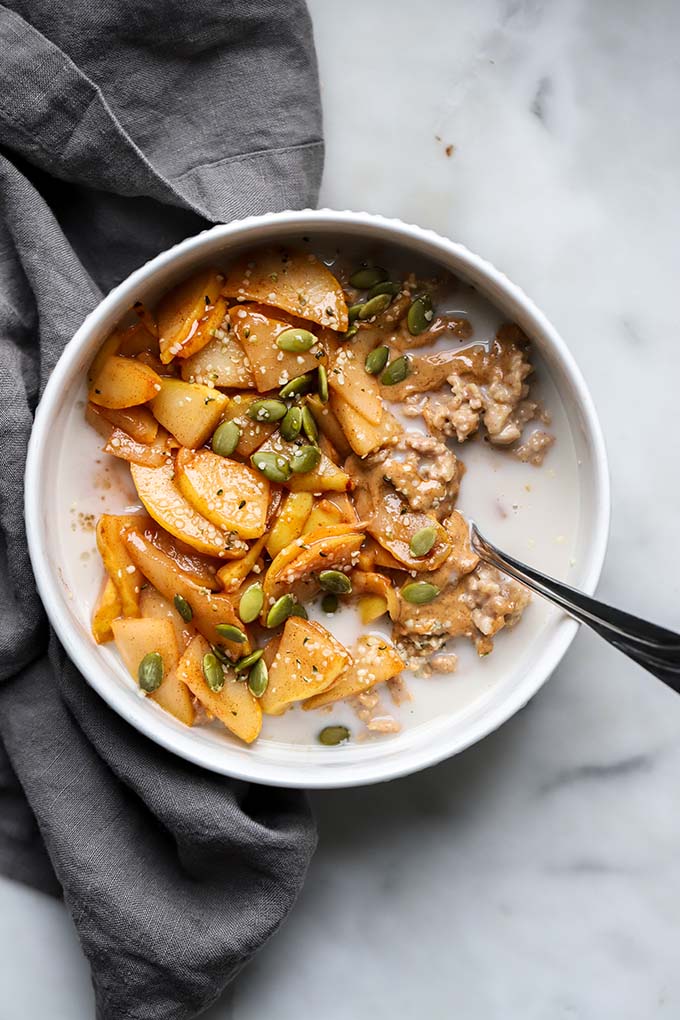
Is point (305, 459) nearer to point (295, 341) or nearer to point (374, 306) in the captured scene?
point (295, 341)

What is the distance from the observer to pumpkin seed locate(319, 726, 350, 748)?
1.91 m

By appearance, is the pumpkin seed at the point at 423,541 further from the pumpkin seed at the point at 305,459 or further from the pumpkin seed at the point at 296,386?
the pumpkin seed at the point at 296,386

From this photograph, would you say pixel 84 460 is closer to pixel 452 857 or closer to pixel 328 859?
pixel 328 859

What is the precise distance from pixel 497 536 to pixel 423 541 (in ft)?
0.57

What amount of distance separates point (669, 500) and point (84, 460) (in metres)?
1.21

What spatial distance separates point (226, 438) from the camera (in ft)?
5.97

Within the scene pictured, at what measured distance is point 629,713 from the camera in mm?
2105

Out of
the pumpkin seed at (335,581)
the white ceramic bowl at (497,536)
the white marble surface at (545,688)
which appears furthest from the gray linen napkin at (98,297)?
the pumpkin seed at (335,581)

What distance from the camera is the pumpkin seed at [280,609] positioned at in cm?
182

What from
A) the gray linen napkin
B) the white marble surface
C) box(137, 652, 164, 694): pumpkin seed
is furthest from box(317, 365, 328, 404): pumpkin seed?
box(137, 652, 164, 694): pumpkin seed

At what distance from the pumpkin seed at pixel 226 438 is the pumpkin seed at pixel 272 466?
0.15 ft

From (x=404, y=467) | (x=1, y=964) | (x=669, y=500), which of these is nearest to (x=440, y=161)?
(x=404, y=467)

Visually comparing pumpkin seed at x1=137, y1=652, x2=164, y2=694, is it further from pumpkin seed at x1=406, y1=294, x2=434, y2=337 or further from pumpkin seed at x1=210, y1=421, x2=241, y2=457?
pumpkin seed at x1=406, y1=294, x2=434, y2=337

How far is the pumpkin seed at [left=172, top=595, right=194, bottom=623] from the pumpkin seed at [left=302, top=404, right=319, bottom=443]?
0.38m
